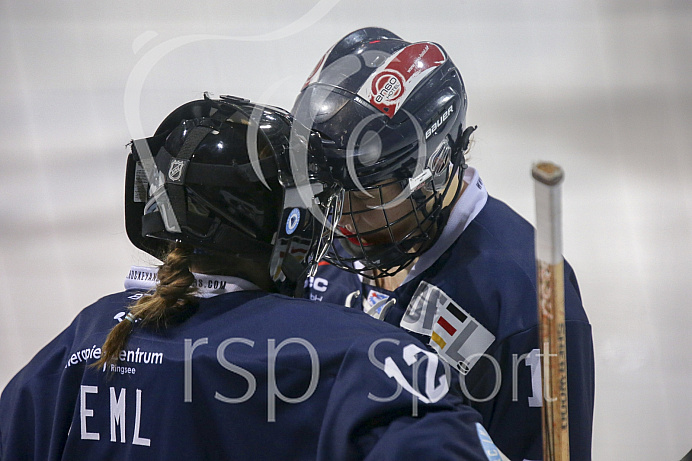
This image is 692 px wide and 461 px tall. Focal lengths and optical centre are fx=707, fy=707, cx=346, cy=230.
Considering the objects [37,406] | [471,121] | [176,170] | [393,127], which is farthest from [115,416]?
[471,121]

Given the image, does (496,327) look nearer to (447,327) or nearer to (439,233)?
(447,327)

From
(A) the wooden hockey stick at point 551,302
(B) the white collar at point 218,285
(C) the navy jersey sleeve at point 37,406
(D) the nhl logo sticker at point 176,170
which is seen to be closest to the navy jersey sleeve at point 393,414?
(A) the wooden hockey stick at point 551,302

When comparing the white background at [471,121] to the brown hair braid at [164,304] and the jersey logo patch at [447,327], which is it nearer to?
the jersey logo patch at [447,327]

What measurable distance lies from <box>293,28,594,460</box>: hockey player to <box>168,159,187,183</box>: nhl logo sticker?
43cm

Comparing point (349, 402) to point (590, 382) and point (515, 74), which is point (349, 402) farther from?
point (515, 74)

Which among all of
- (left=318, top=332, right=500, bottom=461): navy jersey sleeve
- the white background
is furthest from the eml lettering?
the white background

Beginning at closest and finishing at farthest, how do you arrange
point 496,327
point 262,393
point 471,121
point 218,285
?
point 262,393, point 218,285, point 496,327, point 471,121

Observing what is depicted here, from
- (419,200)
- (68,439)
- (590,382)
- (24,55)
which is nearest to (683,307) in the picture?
(590,382)

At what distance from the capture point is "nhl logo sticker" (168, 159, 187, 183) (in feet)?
3.50

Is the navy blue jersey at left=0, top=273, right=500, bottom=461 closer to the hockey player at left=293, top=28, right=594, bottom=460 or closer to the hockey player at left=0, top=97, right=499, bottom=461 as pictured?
the hockey player at left=0, top=97, right=499, bottom=461

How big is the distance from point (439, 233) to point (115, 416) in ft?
2.60

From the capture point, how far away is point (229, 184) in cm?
106

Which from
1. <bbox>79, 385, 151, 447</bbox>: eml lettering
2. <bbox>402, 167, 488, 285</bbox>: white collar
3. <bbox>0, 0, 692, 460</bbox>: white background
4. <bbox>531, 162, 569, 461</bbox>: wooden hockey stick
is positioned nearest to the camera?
<bbox>531, 162, 569, 461</bbox>: wooden hockey stick

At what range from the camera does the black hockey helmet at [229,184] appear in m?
1.07
